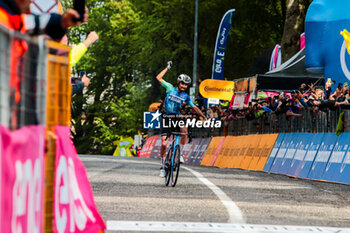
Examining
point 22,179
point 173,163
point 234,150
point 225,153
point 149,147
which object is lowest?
point 149,147

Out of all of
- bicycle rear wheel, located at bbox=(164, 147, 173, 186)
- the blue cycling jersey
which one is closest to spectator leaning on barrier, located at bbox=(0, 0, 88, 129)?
bicycle rear wheel, located at bbox=(164, 147, 173, 186)

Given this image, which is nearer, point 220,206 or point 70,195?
point 70,195

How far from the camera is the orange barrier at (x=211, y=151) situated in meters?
28.5

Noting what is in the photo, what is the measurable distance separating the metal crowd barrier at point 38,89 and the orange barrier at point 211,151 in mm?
23223

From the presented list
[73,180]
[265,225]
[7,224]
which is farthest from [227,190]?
[7,224]

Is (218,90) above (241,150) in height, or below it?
above

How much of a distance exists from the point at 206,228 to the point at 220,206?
2523 mm

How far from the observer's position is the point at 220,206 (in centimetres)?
1066

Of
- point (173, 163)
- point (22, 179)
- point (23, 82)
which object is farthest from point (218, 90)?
point (22, 179)

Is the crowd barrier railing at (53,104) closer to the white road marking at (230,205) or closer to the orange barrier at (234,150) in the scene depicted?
the white road marking at (230,205)

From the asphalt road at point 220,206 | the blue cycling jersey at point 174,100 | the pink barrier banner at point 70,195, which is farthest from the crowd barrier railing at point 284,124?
the pink barrier banner at point 70,195

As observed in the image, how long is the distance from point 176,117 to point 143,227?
7009 millimetres

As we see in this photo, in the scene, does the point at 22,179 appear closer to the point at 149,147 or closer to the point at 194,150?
the point at 194,150

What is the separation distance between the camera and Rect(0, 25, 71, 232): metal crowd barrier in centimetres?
415
